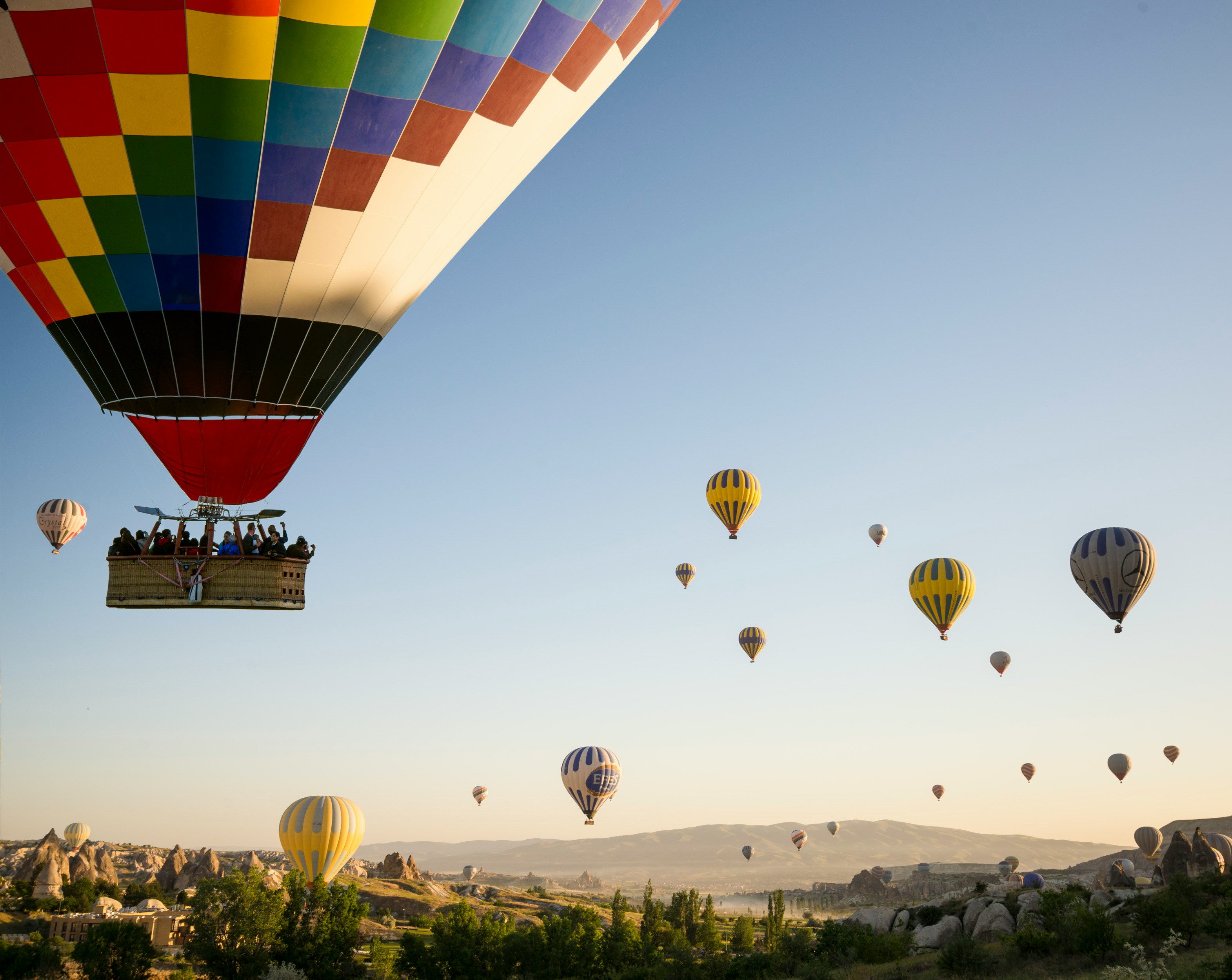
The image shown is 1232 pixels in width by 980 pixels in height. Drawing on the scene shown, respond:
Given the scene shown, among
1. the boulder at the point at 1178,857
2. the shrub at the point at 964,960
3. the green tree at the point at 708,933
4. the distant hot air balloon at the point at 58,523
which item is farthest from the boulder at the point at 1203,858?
the distant hot air balloon at the point at 58,523

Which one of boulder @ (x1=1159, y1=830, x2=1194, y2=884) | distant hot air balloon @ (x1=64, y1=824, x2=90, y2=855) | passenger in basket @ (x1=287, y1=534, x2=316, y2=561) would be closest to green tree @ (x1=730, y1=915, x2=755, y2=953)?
boulder @ (x1=1159, y1=830, x2=1194, y2=884)

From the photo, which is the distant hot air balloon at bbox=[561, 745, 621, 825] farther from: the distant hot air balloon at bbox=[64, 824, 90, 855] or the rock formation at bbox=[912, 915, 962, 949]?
the distant hot air balloon at bbox=[64, 824, 90, 855]

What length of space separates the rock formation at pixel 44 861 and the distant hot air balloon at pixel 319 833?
3479 centimetres

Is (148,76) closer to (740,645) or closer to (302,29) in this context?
(302,29)

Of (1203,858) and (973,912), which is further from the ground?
(1203,858)

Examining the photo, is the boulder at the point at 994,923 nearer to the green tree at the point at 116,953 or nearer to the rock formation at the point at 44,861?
the green tree at the point at 116,953

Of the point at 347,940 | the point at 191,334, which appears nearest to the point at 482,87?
the point at 191,334

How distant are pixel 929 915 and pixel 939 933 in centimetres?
626

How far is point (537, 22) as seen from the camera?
49.6 feet

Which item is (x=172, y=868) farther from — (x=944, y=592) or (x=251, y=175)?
(x=251, y=175)

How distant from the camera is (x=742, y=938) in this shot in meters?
57.7

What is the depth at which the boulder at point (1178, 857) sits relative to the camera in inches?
1815

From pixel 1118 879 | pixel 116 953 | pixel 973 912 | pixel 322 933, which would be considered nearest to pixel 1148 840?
pixel 1118 879

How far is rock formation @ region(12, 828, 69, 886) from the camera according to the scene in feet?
243
